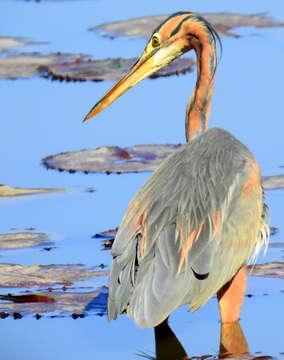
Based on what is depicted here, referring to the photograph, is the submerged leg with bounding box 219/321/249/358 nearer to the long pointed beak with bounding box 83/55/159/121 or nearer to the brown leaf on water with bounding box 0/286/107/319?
the brown leaf on water with bounding box 0/286/107/319

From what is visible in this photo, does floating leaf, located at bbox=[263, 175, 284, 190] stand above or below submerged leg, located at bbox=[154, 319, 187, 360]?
above

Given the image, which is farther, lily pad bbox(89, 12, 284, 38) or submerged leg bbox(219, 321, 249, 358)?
lily pad bbox(89, 12, 284, 38)

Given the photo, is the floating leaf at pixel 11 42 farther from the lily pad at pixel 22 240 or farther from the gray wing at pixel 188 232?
the gray wing at pixel 188 232

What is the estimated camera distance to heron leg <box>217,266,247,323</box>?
650 cm

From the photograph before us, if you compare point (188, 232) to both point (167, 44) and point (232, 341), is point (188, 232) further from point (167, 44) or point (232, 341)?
point (167, 44)

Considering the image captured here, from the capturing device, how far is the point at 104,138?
9.94m

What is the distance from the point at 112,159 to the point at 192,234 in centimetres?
298

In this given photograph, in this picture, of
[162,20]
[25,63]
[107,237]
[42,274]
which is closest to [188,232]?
[42,274]

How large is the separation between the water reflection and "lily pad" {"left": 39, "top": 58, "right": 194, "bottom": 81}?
17.3ft

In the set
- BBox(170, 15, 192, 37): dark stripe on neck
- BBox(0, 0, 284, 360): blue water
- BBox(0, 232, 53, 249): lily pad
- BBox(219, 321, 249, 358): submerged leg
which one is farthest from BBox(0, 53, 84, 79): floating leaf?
BBox(219, 321, 249, 358): submerged leg

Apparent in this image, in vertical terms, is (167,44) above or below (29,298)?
above

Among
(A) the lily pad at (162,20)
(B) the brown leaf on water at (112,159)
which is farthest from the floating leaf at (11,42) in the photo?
(B) the brown leaf on water at (112,159)

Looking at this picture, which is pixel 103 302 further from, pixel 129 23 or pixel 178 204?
pixel 129 23

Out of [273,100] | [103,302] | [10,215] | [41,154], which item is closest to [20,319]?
[103,302]
